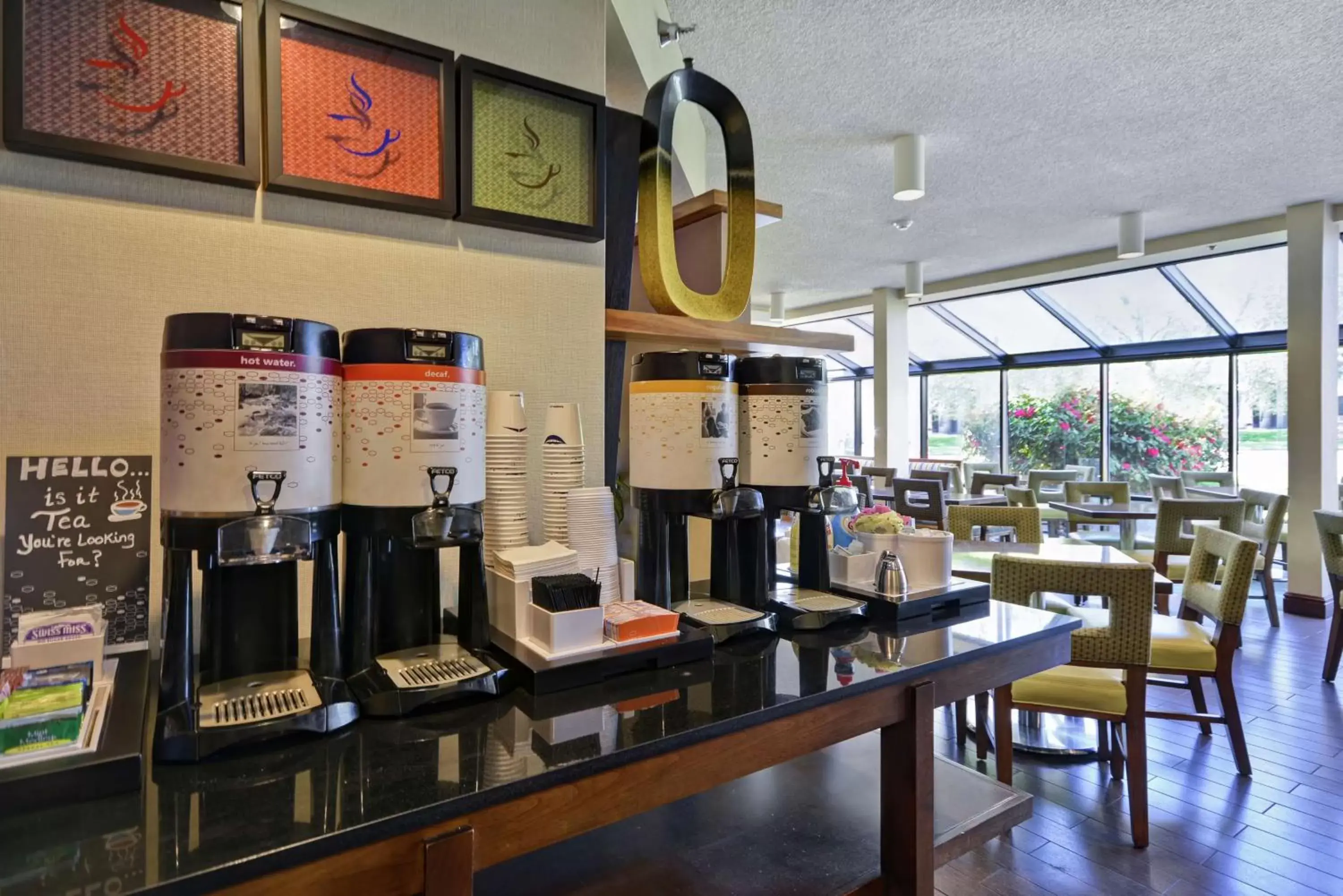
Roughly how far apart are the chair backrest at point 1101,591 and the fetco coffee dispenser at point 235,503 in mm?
1886

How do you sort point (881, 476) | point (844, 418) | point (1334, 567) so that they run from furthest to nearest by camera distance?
1. point (844, 418)
2. point (881, 476)
3. point (1334, 567)

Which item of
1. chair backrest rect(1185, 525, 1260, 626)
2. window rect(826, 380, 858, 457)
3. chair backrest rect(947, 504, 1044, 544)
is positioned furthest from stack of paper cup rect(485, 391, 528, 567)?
window rect(826, 380, 858, 457)

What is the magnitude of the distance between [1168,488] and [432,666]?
580 cm

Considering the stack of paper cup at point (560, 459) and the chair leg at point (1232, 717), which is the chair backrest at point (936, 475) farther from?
the stack of paper cup at point (560, 459)

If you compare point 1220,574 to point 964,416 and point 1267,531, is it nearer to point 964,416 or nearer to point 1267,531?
point 1267,531

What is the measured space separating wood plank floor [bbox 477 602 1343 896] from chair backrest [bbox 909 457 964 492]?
2.84 meters

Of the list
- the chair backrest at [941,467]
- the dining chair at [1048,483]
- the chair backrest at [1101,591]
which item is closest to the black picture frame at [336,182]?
the chair backrest at [1101,591]

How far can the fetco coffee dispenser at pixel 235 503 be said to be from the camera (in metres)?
0.77

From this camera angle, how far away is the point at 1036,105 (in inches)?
123

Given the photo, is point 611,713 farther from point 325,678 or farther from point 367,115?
point 367,115

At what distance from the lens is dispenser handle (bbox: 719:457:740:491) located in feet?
4.02

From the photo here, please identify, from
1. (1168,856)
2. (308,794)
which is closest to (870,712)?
(308,794)

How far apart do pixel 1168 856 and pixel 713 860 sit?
1.81m

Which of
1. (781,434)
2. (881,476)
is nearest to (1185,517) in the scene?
(881,476)
